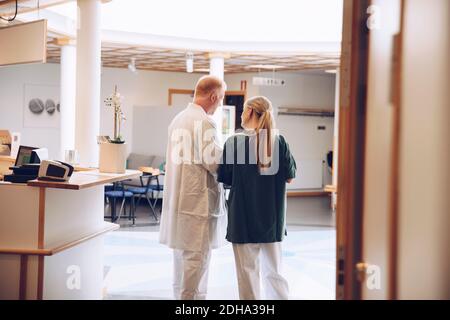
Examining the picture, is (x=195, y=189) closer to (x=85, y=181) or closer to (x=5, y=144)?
(x=85, y=181)

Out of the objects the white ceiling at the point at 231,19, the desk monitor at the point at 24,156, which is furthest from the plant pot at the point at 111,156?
the white ceiling at the point at 231,19

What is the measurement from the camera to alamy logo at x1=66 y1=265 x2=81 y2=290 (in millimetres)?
3931

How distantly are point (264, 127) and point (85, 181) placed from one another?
4.08 feet

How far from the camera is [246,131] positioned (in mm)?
3721

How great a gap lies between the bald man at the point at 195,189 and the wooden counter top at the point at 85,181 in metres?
0.49

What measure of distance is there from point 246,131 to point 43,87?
376 inches

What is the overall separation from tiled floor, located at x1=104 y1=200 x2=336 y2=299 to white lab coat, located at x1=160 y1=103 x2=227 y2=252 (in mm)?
1449

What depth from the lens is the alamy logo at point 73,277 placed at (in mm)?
3931

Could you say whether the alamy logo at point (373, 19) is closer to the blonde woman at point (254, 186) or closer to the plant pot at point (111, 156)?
the blonde woman at point (254, 186)

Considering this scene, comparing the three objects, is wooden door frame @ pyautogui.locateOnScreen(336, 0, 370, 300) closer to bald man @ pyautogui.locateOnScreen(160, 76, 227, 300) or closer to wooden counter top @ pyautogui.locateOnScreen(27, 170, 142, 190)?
bald man @ pyautogui.locateOnScreen(160, 76, 227, 300)

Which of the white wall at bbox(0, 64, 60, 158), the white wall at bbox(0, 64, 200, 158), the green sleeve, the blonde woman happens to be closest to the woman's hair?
the blonde woman
